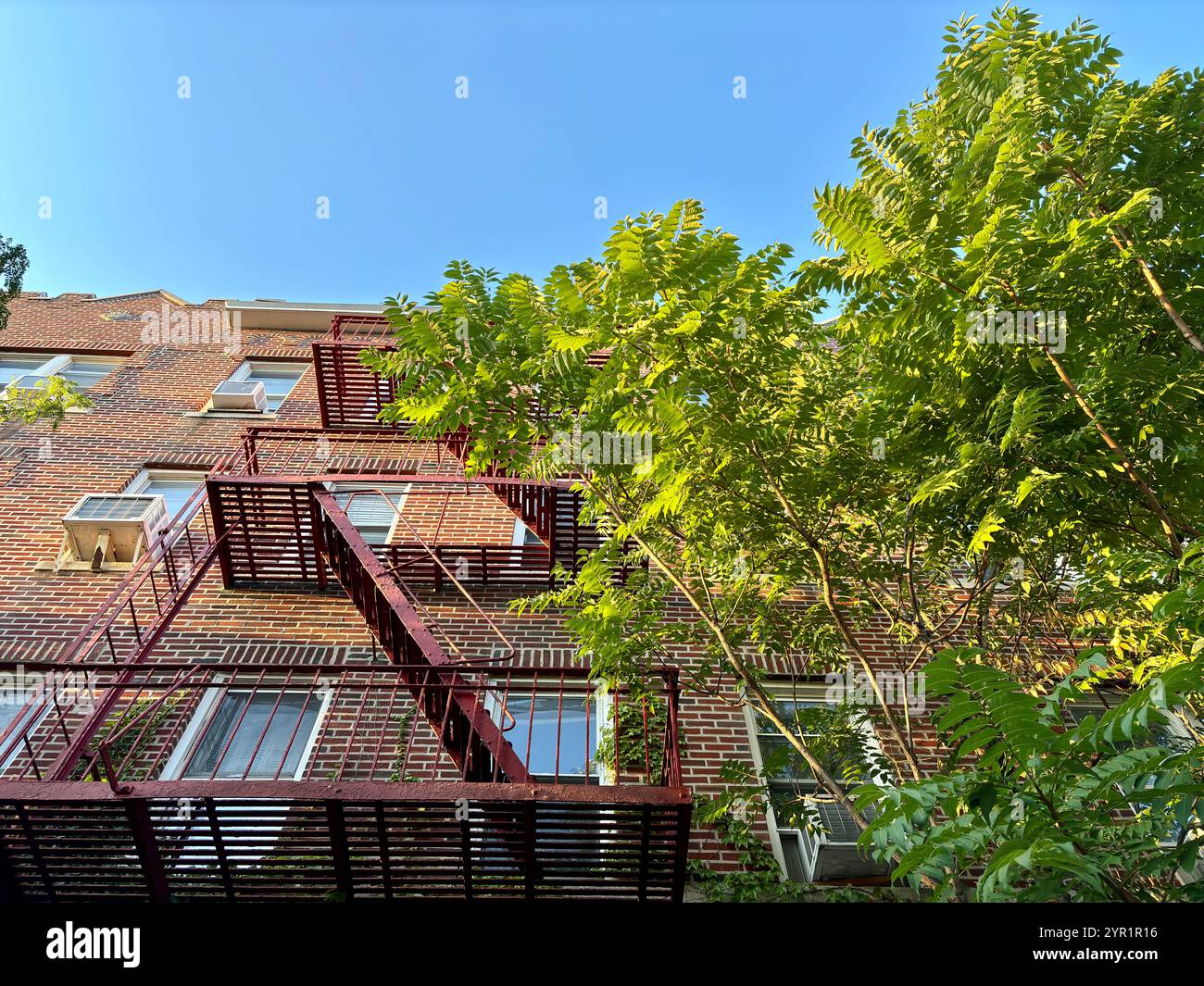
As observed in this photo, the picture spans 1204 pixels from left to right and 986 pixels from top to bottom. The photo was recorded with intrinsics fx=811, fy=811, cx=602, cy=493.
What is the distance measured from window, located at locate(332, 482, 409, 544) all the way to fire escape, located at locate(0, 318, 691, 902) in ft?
0.65

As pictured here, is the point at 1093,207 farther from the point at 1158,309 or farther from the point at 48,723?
the point at 48,723

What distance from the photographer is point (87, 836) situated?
557 cm

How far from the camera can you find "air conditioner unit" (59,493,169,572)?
11156mm

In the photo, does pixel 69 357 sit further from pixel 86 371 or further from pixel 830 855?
pixel 830 855

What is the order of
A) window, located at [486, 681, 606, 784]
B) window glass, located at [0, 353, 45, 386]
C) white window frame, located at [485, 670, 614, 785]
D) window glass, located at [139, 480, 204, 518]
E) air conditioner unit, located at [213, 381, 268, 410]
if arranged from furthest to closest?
window glass, located at [0, 353, 45, 386], air conditioner unit, located at [213, 381, 268, 410], window glass, located at [139, 480, 204, 518], window, located at [486, 681, 606, 784], white window frame, located at [485, 670, 614, 785]

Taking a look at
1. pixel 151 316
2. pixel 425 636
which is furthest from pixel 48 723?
Result: pixel 151 316

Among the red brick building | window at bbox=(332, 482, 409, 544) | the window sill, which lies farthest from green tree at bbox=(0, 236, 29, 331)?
the window sill

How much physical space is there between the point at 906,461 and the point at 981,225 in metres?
1.65

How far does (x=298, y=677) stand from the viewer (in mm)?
9320

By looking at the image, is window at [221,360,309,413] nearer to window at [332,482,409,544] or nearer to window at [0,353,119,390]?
window at [0,353,119,390]

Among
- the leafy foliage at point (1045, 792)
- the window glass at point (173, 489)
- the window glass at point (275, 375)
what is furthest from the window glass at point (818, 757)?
the window glass at point (275, 375)

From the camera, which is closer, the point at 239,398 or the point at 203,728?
the point at 203,728

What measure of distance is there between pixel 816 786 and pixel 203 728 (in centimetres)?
641

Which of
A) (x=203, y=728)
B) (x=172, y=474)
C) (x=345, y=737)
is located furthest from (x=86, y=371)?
Answer: (x=345, y=737)
